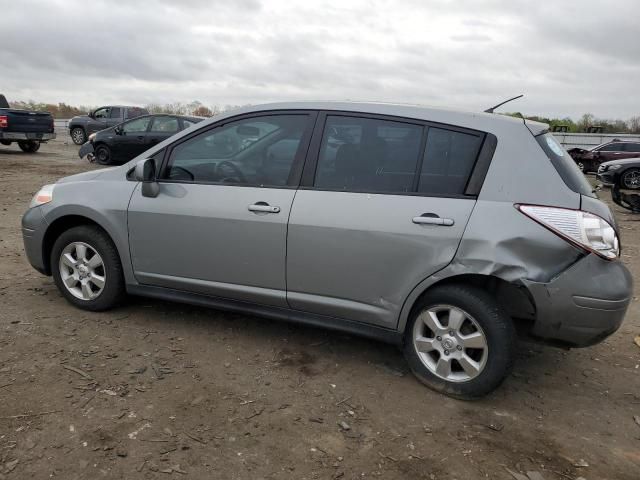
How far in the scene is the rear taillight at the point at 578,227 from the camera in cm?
287

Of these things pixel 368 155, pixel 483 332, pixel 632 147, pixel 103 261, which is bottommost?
pixel 632 147

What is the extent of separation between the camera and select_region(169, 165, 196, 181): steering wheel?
3.86 metres

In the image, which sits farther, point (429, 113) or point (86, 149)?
point (86, 149)

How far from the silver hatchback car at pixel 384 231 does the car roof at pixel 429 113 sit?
0.01 metres

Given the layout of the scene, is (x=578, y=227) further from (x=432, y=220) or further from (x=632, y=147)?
(x=632, y=147)

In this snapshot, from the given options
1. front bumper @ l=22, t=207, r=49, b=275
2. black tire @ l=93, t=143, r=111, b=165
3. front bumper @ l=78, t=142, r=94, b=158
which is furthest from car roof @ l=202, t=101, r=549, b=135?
front bumper @ l=78, t=142, r=94, b=158

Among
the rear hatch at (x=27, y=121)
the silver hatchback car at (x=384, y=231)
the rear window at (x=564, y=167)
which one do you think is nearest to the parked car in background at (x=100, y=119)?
the rear hatch at (x=27, y=121)

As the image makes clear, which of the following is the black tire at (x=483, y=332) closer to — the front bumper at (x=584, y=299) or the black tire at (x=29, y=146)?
the front bumper at (x=584, y=299)

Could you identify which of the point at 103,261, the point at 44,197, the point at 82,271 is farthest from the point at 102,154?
the point at 103,261

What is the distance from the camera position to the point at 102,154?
15.8 meters

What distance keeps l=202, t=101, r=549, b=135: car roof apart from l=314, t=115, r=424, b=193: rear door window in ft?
0.24

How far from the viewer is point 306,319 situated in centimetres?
353

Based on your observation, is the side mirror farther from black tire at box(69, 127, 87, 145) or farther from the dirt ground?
black tire at box(69, 127, 87, 145)

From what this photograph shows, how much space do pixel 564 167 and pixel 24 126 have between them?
59.1ft
